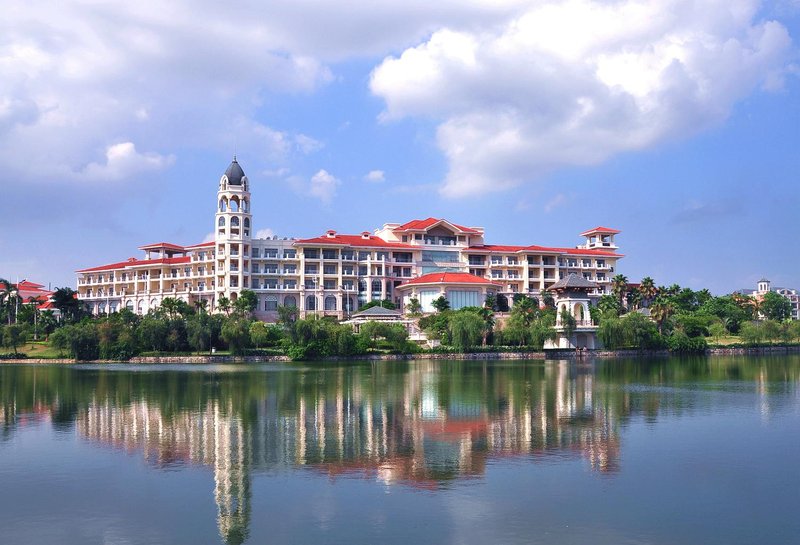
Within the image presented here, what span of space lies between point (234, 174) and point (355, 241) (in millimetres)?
19565

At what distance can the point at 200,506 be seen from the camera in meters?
16.0

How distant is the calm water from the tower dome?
69.2 m

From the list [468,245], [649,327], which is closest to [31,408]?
[649,327]

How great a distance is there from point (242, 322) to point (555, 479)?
2366 inches

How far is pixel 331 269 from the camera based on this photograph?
109062 mm

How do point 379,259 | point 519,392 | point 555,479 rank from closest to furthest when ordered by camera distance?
point 555,479 < point 519,392 < point 379,259

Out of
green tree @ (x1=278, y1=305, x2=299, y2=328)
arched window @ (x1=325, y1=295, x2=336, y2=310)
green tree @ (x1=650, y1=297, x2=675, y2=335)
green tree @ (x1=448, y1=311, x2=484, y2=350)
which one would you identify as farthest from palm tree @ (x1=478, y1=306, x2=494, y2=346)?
arched window @ (x1=325, y1=295, x2=336, y2=310)

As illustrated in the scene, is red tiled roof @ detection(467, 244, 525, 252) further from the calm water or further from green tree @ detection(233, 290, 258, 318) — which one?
the calm water

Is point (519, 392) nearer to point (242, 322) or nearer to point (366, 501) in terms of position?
point (366, 501)

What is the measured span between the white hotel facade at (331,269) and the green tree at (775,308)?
1065 inches

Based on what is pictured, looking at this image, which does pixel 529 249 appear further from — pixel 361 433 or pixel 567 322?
pixel 361 433

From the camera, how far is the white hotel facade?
103 m

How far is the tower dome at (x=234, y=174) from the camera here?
103750mm

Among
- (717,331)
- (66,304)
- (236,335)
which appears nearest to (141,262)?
(66,304)
